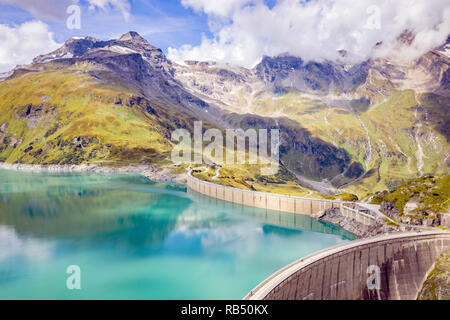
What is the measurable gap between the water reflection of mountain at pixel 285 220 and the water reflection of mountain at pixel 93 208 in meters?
17.8

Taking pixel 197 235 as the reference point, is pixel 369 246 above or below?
above

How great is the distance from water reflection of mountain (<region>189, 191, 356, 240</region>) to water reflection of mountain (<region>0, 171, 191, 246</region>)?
1781 cm

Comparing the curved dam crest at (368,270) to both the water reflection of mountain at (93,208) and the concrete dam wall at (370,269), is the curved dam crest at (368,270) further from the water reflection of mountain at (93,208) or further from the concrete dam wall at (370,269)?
the water reflection of mountain at (93,208)

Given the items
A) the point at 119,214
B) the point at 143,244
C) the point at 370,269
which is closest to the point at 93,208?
the point at 119,214

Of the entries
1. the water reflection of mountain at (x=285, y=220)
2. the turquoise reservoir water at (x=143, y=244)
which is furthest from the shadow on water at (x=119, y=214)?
the turquoise reservoir water at (x=143, y=244)

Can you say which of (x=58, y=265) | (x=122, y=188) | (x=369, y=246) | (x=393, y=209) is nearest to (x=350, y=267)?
(x=369, y=246)

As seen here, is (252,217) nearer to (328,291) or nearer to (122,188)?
(328,291)

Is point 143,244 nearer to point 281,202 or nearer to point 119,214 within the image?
point 119,214

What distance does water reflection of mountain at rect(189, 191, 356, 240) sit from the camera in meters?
84.4

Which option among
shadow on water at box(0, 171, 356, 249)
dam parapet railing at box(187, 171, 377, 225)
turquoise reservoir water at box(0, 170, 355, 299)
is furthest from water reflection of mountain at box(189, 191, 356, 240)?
dam parapet railing at box(187, 171, 377, 225)

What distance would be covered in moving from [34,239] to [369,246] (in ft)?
218

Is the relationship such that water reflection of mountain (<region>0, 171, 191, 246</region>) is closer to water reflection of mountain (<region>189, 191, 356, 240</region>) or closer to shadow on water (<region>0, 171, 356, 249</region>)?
shadow on water (<region>0, 171, 356, 249</region>)

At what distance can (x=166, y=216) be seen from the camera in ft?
320
